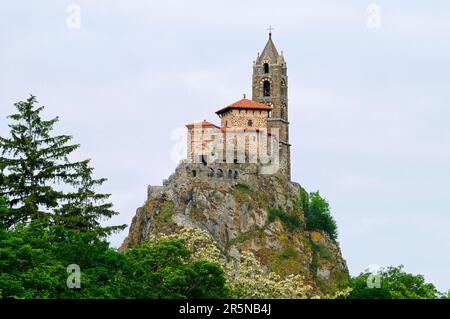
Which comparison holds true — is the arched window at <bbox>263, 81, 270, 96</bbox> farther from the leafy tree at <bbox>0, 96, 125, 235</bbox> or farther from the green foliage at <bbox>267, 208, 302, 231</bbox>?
the leafy tree at <bbox>0, 96, 125, 235</bbox>

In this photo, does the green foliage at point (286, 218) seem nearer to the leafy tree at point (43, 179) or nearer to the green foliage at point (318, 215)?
the green foliage at point (318, 215)

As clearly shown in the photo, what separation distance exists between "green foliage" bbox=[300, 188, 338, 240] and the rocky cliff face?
4799 millimetres

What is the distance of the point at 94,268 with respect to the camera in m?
51.3

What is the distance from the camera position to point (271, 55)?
166 metres

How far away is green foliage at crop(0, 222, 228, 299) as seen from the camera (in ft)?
140

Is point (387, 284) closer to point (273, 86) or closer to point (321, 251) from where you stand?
point (321, 251)

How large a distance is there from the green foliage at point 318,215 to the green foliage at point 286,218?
4186 mm

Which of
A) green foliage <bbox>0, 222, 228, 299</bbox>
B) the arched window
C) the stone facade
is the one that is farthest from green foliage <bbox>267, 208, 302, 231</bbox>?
green foliage <bbox>0, 222, 228, 299</bbox>

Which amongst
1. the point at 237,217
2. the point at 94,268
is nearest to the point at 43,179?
the point at 94,268

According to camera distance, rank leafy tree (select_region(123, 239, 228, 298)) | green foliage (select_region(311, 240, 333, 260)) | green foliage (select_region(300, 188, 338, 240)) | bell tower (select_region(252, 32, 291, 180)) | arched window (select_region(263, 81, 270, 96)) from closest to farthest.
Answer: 1. leafy tree (select_region(123, 239, 228, 298))
2. green foliage (select_region(311, 240, 333, 260))
3. green foliage (select_region(300, 188, 338, 240))
4. bell tower (select_region(252, 32, 291, 180))
5. arched window (select_region(263, 81, 270, 96))
